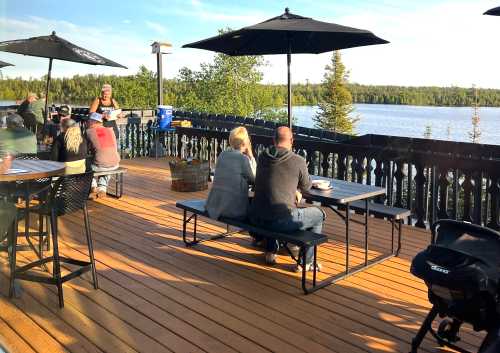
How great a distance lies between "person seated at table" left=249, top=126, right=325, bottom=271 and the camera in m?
3.86

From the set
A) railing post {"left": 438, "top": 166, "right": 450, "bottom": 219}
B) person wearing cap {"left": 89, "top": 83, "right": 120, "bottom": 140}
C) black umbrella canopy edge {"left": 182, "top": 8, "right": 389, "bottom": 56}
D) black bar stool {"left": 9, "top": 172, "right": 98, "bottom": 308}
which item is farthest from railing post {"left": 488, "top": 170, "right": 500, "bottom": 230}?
person wearing cap {"left": 89, "top": 83, "right": 120, "bottom": 140}

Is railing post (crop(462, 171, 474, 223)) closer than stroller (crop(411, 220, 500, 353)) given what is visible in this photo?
No

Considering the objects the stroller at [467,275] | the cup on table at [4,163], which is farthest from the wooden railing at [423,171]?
the cup on table at [4,163]

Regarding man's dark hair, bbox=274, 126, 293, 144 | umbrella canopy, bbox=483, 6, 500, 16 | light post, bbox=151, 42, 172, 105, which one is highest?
light post, bbox=151, 42, 172, 105

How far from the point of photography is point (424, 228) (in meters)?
5.66

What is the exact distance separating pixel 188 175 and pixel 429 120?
59101 mm

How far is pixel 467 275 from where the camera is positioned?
2.36 m

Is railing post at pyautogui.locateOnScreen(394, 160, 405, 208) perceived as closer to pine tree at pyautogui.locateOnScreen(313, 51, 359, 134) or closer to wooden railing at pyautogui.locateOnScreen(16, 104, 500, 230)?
wooden railing at pyautogui.locateOnScreen(16, 104, 500, 230)

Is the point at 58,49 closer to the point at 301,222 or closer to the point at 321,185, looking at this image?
the point at 321,185

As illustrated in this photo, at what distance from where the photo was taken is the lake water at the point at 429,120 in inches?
1974

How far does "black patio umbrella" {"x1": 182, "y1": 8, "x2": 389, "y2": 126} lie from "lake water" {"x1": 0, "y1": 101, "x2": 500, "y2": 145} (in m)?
37.2

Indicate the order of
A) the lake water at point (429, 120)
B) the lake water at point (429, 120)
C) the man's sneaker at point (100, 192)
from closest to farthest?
1. the man's sneaker at point (100, 192)
2. the lake water at point (429, 120)
3. the lake water at point (429, 120)

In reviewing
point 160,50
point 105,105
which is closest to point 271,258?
point 105,105

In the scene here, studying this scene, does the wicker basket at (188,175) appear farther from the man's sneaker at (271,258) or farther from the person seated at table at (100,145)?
the man's sneaker at (271,258)
